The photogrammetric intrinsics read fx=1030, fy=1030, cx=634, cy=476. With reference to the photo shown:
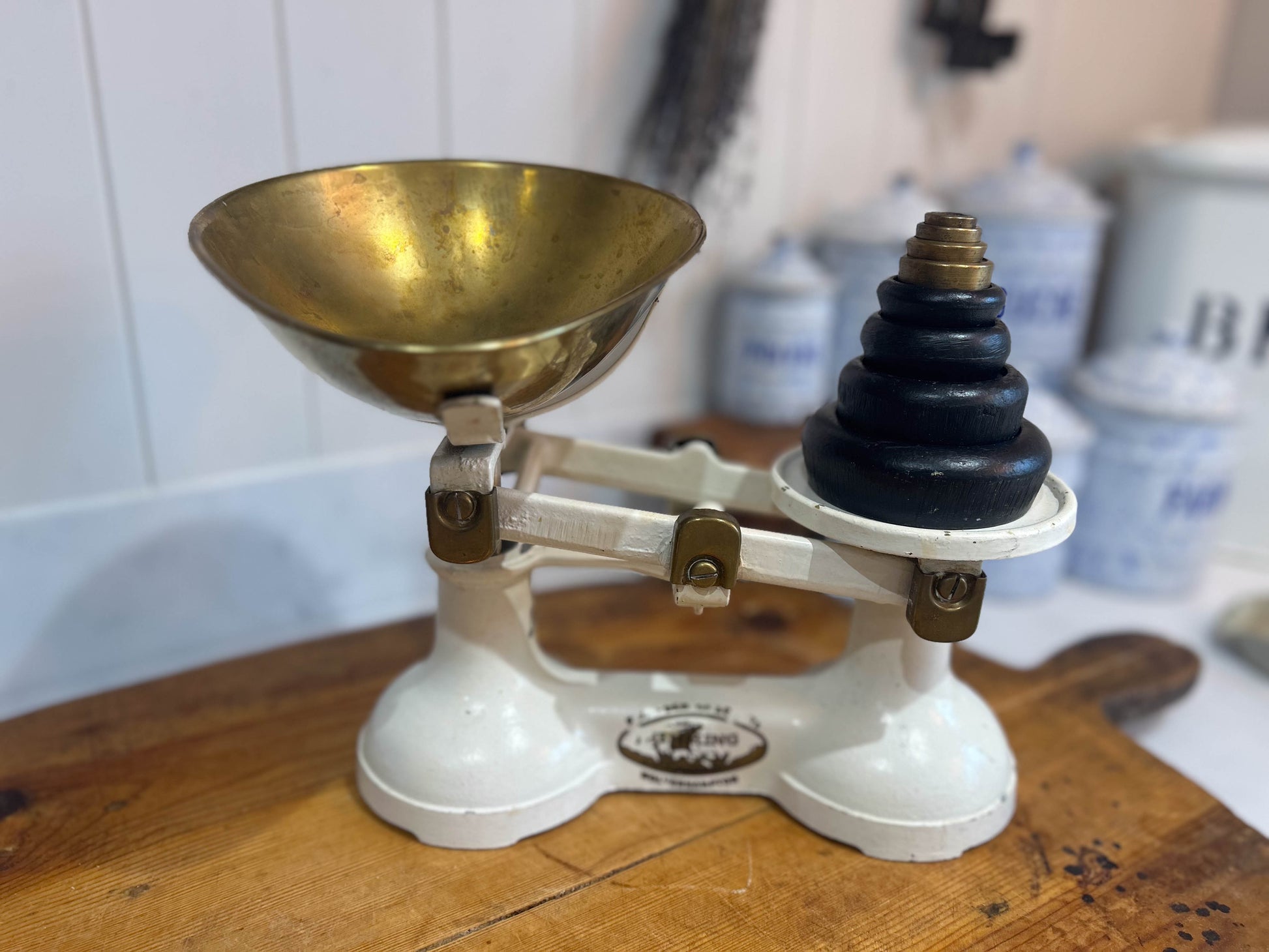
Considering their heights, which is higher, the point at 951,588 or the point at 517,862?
the point at 951,588

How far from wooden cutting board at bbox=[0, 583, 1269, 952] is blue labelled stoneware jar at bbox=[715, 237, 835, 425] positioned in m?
0.41

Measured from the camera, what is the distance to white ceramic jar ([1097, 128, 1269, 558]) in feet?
3.63

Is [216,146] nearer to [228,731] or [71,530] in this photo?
[71,530]

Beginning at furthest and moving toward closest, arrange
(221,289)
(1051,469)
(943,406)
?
1. (1051,469)
2. (221,289)
3. (943,406)

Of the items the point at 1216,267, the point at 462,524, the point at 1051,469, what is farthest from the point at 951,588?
the point at 1216,267

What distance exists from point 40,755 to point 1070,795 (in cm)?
73

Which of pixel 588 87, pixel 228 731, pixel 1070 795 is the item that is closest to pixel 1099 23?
pixel 588 87

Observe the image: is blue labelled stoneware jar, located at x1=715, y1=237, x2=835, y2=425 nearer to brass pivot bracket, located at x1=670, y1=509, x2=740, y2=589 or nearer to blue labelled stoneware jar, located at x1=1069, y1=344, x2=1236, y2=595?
blue labelled stoneware jar, located at x1=1069, y1=344, x2=1236, y2=595

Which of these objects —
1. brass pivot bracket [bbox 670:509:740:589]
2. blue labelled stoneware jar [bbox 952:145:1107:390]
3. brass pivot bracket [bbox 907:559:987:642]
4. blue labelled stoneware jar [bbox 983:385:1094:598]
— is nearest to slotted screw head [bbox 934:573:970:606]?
brass pivot bracket [bbox 907:559:987:642]

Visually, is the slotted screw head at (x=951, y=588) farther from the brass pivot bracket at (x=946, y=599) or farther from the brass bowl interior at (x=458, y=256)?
the brass bowl interior at (x=458, y=256)

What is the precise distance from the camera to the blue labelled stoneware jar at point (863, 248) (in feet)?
3.52

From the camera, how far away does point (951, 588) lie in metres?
0.60

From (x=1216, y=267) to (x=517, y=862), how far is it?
991 millimetres

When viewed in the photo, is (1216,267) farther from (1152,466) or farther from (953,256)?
(953,256)
